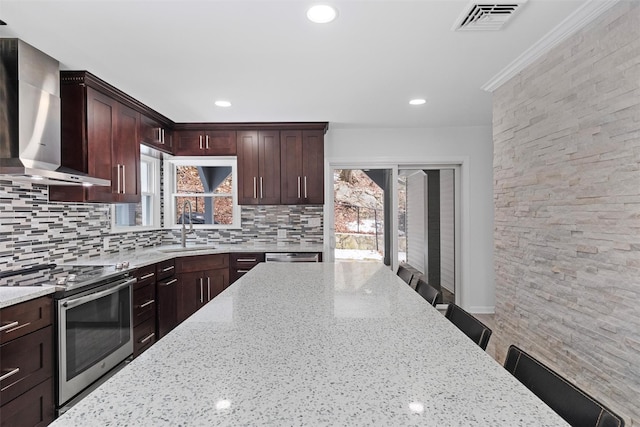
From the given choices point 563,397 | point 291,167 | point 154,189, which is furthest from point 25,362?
point 291,167

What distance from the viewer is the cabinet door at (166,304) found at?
328cm

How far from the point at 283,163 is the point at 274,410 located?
360 centimetres

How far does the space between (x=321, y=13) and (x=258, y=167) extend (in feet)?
8.29

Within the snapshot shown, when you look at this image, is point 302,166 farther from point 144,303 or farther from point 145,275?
point 144,303

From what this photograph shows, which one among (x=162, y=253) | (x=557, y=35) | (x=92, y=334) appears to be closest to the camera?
(x=557, y=35)

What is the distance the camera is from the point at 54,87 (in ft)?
7.98

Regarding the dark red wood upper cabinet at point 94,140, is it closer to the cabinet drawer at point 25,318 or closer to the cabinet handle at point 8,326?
the cabinet drawer at point 25,318

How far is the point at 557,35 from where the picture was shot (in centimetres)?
201

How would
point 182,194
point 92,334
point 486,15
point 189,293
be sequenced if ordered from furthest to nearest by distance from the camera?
point 182,194 < point 189,293 < point 92,334 < point 486,15

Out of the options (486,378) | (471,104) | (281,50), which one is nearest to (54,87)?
(281,50)

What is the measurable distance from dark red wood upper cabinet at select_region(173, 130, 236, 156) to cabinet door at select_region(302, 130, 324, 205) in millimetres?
887

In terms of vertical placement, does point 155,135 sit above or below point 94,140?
Result: above

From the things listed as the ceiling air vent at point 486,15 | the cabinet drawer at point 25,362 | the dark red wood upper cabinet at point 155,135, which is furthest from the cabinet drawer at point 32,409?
the ceiling air vent at point 486,15

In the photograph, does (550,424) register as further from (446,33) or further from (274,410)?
(446,33)
